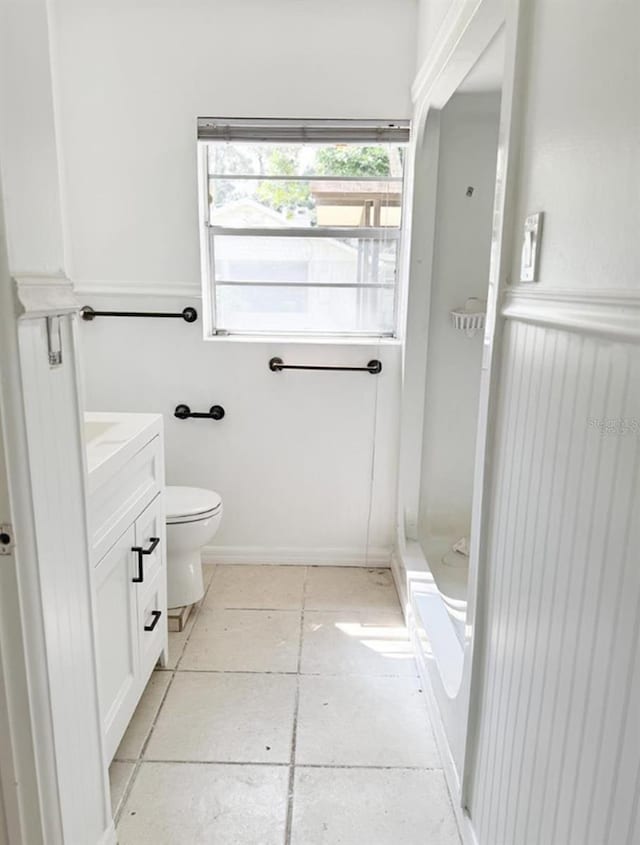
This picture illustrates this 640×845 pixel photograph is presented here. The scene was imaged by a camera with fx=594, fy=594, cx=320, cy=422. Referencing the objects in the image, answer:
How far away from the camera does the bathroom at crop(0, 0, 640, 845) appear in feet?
2.83

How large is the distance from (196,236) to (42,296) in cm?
176

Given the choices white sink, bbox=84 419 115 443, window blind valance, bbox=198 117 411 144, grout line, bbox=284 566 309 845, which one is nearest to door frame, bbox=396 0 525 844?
window blind valance, bbox=198 117 411 144

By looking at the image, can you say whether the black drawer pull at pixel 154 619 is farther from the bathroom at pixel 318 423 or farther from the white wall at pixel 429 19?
the white wall at pixel 429 19

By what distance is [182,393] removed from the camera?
274cm

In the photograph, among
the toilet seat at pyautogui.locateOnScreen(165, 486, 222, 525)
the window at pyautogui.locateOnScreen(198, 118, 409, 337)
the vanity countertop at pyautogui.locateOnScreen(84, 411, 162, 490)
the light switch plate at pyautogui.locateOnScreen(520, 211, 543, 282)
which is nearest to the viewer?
the light switch plate at pyautogui.locateOnScreen(520, 211, 543, 282)

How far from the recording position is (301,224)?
2.62m

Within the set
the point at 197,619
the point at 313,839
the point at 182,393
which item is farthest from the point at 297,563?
the point at 313,839

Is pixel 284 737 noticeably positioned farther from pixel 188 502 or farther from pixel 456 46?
pixel 456 46

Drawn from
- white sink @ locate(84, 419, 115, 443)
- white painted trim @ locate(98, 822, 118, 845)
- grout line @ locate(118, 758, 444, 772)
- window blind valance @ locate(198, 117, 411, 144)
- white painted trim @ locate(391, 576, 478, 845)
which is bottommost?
grout line @ locate(118, 758, 444, 772)

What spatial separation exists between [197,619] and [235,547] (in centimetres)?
54

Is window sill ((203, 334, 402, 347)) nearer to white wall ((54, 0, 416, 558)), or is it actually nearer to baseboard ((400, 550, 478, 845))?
white wall ((54, 0, 416, 558))

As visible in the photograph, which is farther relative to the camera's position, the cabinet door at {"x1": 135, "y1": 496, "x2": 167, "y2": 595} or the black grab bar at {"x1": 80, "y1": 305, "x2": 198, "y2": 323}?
the black grab bar at {"x1": 80, "y1": 305, "x2": 198, "y2": 323}

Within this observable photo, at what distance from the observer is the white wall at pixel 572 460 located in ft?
2.41

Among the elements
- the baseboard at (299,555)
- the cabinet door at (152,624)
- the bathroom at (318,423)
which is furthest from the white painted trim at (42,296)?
the baseboard at (299,555)
